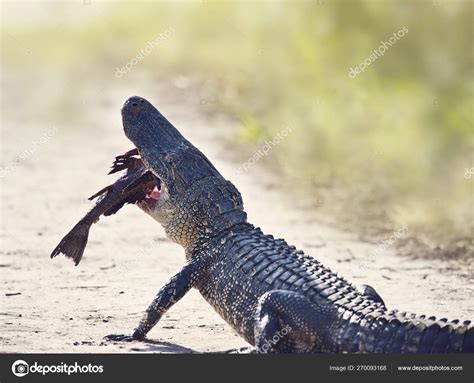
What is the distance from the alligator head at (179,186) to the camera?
24.4 ft

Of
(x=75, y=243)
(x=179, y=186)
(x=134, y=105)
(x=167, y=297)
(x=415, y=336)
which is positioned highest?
(x=134, y=105)

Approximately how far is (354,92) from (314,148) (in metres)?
1.81

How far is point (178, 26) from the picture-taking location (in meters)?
30.1

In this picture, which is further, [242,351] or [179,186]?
[179,186]

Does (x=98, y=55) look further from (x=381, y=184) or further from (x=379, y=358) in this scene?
(x=379, y=358)

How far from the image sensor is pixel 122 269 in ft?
30.7

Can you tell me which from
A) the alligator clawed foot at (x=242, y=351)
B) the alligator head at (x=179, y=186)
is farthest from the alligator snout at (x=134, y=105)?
the alligator clawed foot at (x=242, y=351)

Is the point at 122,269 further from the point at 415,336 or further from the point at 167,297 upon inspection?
the point at 415,336

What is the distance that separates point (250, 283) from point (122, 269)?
9.15 ft

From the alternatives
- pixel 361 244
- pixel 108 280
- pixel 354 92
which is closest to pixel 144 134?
pixel 108 280

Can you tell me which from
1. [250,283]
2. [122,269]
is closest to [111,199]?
[250,283]

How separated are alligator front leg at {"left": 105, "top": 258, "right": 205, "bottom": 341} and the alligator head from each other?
0.97 feet

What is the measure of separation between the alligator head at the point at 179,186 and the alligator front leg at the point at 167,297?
0.30m

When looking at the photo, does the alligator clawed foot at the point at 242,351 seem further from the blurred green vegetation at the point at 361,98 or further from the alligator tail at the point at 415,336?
the blurred green vegetation at the point at 361,98
